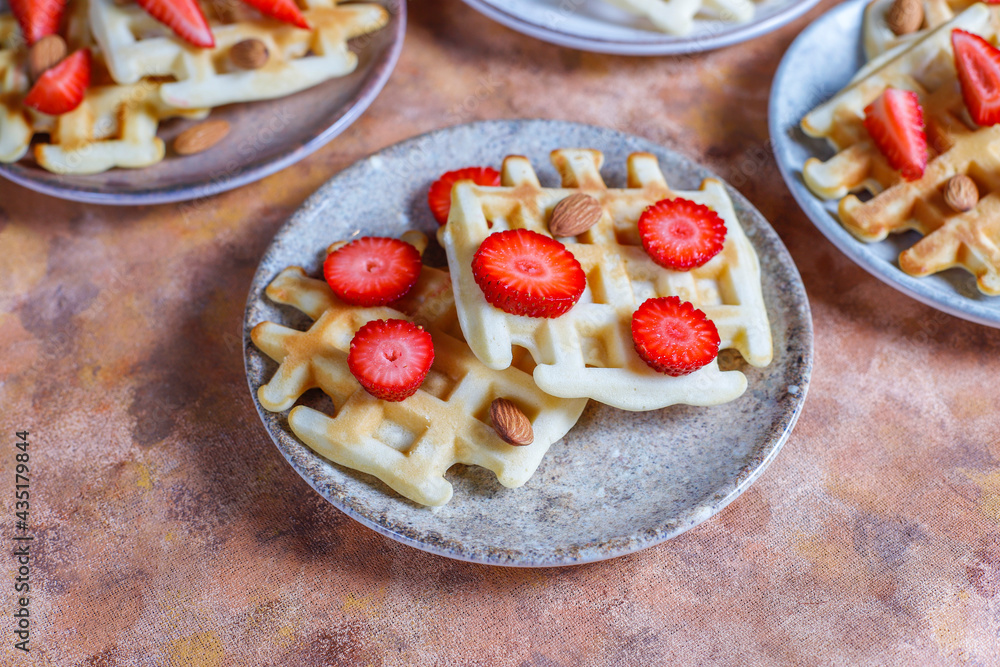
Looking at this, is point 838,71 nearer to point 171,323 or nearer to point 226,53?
point 226,53

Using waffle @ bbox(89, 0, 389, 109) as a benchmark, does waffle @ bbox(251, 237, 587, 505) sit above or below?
below

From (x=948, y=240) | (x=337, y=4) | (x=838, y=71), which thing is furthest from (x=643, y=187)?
(x=337, y=4)

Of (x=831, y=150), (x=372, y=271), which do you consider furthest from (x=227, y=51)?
(x=831, y=150)

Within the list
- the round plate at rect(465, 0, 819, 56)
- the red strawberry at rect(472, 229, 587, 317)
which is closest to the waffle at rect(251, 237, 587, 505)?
the red strawberry at rect(472, 229, 587, 317)

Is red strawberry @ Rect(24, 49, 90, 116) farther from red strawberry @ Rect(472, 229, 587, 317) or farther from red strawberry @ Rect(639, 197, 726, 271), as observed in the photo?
red strawberry @ Rect(639, 197, 726, 271)

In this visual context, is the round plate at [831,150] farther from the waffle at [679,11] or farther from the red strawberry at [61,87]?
the red strawberry at [61,87]

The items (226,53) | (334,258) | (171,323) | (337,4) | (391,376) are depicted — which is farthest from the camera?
(337,4)

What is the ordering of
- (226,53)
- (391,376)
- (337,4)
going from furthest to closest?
(337,4) → (226,53) → (391,376)
